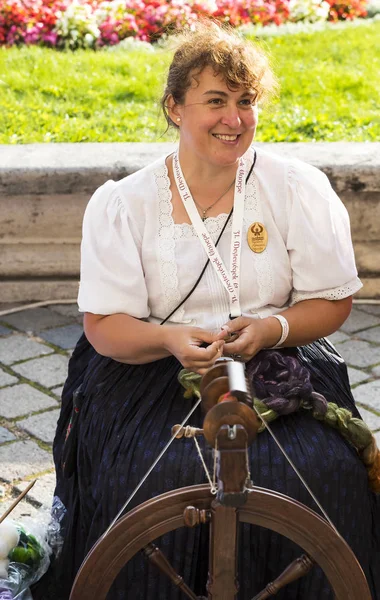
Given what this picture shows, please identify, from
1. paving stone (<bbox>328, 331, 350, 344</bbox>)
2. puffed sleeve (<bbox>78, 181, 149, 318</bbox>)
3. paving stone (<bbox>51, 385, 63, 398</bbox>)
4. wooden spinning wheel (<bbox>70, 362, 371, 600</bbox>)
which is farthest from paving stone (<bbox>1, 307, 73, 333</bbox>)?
wooden spinning wheel (<bbox>70, 362, 371, 600</bbox>)

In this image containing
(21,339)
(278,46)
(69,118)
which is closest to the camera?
(21,339)

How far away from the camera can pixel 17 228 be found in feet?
14.5

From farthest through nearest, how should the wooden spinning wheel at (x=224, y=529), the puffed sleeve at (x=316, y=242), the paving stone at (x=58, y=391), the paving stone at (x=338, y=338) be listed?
the paving stone at (x=338, y=338)
the paving stone at (x=58, y=391)
the puffed sleeve at (x=316, y=242)
the wooden spinning wheel at (x=224, y=529)

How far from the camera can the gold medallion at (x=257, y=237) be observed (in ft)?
8.25

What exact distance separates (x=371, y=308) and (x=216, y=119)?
228 centimetres

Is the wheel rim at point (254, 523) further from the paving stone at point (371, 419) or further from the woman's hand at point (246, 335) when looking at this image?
the paving stone at point (371, 419)

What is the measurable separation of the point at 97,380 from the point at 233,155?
65 centimetres

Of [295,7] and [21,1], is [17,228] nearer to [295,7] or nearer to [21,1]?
[21,1]

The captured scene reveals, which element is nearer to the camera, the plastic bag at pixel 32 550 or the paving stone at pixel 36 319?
the plastic bag at pixel 32 550

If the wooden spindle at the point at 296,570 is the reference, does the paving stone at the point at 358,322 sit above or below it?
above

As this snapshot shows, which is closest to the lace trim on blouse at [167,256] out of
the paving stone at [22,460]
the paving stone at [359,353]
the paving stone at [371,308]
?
the paving stone at [22,460]

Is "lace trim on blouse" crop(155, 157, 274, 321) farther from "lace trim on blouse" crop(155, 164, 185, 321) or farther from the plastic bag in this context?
the plastic bag

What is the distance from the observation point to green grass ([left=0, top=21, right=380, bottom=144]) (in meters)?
5.67

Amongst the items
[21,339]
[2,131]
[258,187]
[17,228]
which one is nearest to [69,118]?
[2,131]
